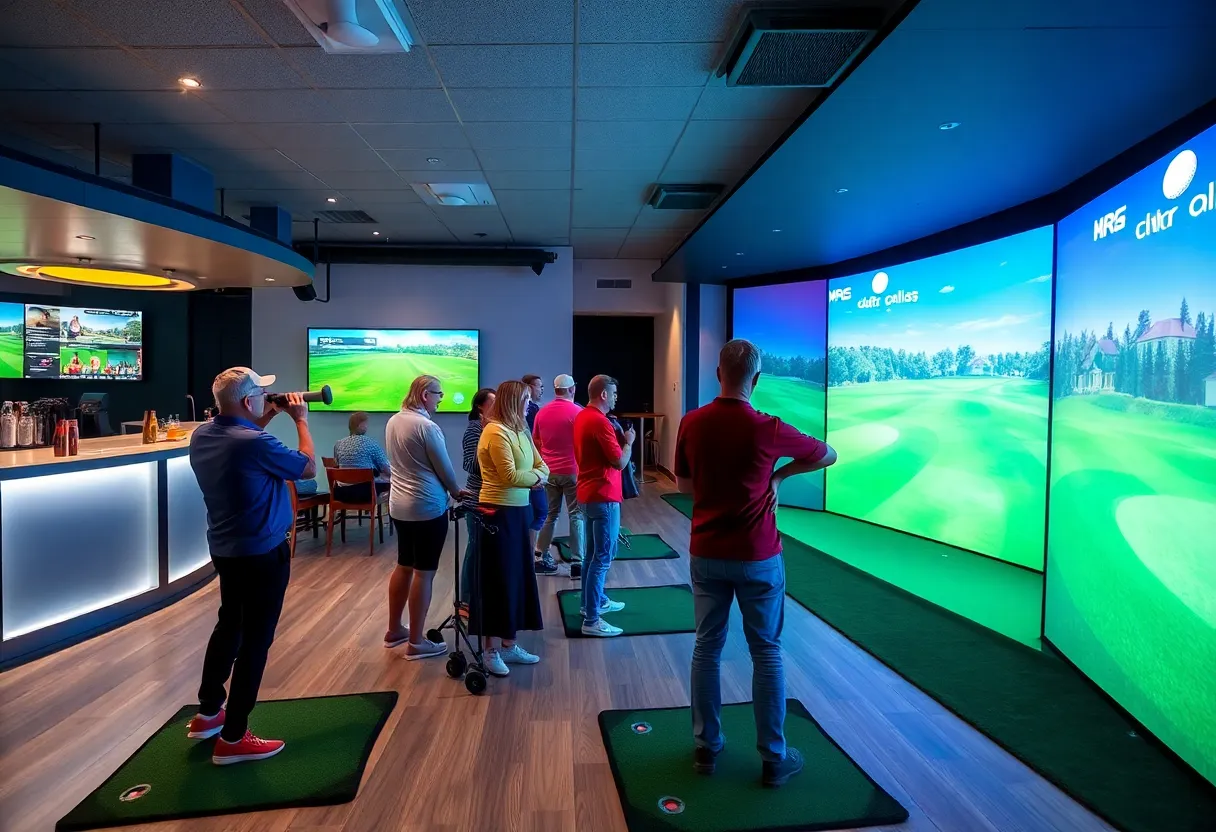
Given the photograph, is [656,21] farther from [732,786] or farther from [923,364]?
[923,364]

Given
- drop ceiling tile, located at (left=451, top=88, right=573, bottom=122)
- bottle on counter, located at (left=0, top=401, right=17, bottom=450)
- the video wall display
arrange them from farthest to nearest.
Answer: the video wall display
bottle on counter, located at (left=0, top=401, right=17, bottom=450)
drop ceiling tile, located at (left=451, top=88, right=573, bottom=122)

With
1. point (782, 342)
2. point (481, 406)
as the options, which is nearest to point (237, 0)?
A: point (481, 406)

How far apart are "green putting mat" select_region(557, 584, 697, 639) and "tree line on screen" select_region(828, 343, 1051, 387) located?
3.15 meters

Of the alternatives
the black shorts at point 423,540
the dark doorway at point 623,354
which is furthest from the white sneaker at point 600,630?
the dark doorway at point 623,354

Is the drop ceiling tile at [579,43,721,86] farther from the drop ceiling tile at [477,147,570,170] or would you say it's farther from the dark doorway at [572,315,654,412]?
the dark doorway at [572,315,654,412]

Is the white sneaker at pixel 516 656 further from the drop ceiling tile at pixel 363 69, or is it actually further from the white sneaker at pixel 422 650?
the drop ceiling tile at pixel 363 69

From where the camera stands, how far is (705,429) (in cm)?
256

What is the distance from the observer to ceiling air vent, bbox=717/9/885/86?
3.07 m

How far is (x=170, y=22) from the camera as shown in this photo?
3.29 m

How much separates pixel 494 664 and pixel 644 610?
1382 mm

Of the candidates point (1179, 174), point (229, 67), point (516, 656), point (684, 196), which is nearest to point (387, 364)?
point (684, 196)

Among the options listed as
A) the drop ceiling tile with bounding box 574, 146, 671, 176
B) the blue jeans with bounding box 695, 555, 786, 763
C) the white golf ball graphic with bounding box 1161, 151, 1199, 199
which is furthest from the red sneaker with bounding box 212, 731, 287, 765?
the white golf ball graphic with bounding box 1161, 151, 1199, 199

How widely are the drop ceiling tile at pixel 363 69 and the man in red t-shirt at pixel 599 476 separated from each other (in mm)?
1932

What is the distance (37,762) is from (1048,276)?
6.56 m
